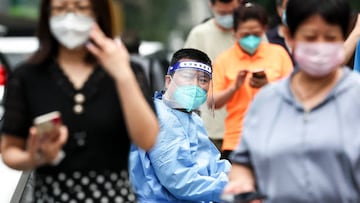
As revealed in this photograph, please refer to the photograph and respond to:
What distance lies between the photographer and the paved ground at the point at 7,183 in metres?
7.51

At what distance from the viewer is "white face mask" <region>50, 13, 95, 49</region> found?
531 cm

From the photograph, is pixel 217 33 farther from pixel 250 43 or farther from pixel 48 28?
pixel 48 28

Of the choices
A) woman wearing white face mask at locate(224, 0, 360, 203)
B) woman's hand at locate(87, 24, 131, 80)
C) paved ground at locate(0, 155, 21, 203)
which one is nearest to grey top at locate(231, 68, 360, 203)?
woman wearing white face mask at locate(224, 0, 360, 203)

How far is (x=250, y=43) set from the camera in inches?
391

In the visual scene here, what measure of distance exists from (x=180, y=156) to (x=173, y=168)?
0.07 metres

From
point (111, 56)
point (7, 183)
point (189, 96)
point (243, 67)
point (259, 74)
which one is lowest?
point (243, 67)

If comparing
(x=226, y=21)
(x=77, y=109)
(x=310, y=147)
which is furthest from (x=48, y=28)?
(x=226, y=21)

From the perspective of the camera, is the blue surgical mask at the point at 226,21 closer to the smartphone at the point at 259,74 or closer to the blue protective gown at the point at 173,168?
the smartphone at the point at 259,74

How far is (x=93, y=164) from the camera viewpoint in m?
5.38

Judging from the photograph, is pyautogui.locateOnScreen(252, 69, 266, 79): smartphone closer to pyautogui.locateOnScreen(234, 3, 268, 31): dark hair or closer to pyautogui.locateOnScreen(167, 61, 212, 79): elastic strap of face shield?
pyautogui.locateOnScreen(234, 3, 268, 31): dark hair

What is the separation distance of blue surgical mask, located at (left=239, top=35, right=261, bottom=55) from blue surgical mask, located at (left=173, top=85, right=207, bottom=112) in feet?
8.56

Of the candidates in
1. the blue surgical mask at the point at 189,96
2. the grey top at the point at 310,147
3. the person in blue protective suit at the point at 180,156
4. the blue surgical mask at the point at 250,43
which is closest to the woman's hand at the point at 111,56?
the grey top at the point at 310,147

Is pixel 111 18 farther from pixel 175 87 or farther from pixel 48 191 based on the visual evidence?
pixel 175 87

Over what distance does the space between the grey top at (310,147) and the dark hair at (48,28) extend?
702 mm
